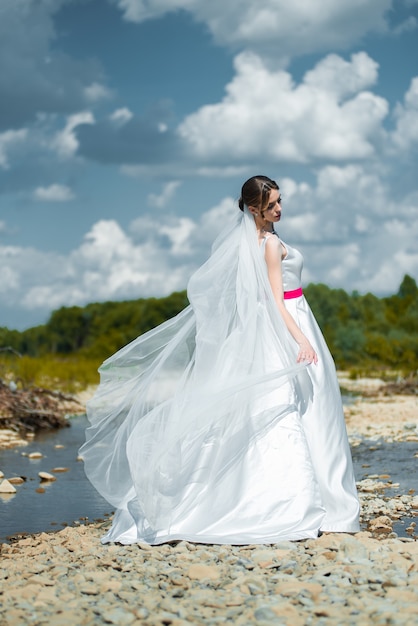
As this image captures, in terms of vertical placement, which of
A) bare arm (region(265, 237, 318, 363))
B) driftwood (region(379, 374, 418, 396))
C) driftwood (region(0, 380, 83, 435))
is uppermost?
bare arm (region(265, 237, 318, 363))

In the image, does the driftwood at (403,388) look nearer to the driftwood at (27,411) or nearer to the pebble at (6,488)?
the driftwood at (27,411)

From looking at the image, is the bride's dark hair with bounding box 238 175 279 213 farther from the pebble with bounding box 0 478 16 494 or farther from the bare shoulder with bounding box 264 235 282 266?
the pebble with bounding box 0 478 16 494

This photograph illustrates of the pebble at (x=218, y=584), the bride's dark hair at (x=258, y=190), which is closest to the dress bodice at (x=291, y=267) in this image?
the bride's dark hair at (x=258, y=190)

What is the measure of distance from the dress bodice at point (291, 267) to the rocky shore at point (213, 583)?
6.28 feet

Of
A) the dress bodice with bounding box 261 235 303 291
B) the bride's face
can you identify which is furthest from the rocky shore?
the bride's face

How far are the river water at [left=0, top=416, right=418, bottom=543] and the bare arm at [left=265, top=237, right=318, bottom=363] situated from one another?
1714 millimetres

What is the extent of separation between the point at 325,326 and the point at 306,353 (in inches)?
1511

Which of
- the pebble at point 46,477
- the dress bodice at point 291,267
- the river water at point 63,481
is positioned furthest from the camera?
the pebble at point 46,477

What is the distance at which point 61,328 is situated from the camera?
6159 centimetres

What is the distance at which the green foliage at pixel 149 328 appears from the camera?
903 inches

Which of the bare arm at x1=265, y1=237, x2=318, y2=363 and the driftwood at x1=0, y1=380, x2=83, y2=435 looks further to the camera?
the driftwood at x1=0, y1=380, x2=83, y2=435

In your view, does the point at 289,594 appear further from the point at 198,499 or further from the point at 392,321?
the point at 392,321

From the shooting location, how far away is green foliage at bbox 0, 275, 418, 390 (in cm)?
2295

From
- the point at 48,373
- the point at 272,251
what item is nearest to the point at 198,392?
the point at 272,251
